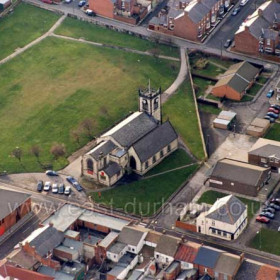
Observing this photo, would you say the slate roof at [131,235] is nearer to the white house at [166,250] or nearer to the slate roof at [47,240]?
the white house at [166,250]

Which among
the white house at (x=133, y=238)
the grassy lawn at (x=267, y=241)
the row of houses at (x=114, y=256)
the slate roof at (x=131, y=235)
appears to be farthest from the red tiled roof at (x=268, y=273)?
the slate roof at (x=131, y=235)

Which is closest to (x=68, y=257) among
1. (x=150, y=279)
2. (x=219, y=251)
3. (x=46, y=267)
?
(x=46, y=267)

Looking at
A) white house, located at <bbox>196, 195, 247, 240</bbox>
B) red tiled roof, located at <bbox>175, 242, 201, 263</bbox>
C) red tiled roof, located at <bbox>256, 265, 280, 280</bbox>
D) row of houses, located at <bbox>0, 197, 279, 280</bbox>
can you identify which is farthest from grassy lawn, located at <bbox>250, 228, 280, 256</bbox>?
red tiled roof, located at <bbox>175, 242, 201, 263</bbox>

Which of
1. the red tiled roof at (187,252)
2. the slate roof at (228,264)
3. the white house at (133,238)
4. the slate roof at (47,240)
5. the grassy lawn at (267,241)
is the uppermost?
the slate roof at (47,240)

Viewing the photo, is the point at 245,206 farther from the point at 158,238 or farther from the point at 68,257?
the point at 68,257

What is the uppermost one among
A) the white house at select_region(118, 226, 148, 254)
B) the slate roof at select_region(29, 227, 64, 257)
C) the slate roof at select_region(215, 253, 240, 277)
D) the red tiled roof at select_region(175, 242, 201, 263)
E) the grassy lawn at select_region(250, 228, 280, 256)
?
the slate roof at select_region(29, 227, 64, 257)

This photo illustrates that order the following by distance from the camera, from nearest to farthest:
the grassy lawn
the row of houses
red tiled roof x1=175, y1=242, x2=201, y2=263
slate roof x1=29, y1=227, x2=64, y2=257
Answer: the row of houses
red tiled roof x1=175, y1=242, x2=201, y2=263
slate roof x1=29, y1=227, x2=64, y2=257
the grassy lawn

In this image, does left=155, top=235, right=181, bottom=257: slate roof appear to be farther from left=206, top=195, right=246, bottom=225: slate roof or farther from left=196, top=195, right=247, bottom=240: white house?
left=206, top=195, right=246, bottom=225: slate roof
